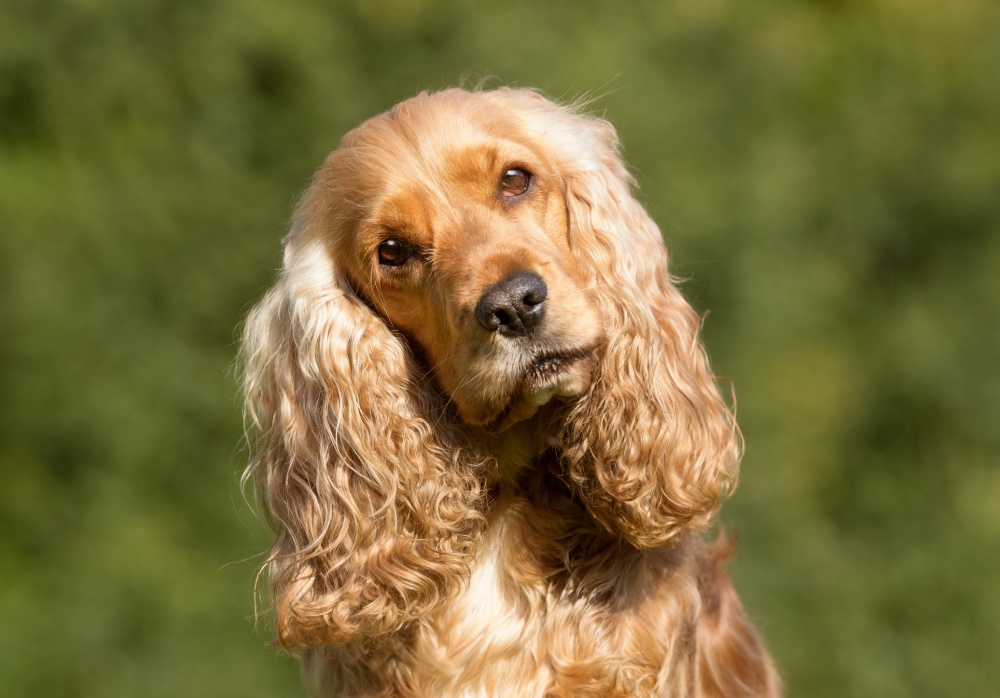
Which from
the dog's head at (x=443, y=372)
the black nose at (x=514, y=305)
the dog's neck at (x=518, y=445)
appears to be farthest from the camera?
the dog's neck at (x=518, y=445)

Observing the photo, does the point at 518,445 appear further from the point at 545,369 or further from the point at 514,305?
the point at 514,305

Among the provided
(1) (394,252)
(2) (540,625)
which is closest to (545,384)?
(1) (394,252)

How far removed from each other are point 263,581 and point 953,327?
18.6 ft

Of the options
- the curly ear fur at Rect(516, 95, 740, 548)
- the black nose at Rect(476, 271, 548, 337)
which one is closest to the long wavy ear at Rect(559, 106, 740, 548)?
the curly ear fur at Rect(516, 95, 740, 548)

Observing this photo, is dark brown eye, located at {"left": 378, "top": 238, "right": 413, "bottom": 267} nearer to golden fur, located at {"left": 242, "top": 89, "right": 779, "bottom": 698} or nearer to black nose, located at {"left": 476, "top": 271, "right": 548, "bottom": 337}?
golden fur, located at {"left": 242, "top": 89, "right": 779, "bottom": 698}

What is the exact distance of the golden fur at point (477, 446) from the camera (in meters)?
2.96

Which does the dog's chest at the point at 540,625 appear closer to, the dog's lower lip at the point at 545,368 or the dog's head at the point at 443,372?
the dog's head at the point at 443,372

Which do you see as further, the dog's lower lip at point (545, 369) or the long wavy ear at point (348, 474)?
the long wavy ear at point (348, 474)

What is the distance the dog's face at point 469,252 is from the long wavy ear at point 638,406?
0.25 feet

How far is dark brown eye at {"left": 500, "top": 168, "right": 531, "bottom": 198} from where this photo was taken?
299 cm

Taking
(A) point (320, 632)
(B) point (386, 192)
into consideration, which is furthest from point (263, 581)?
(B) point (386, 192)

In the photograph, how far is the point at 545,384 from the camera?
109 inches

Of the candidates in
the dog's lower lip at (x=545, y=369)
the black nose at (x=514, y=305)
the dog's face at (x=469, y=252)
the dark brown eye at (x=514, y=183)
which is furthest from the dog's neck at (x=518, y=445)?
the dark brown eye at (x=514, y=183)

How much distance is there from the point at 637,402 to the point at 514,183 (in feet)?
2.01
